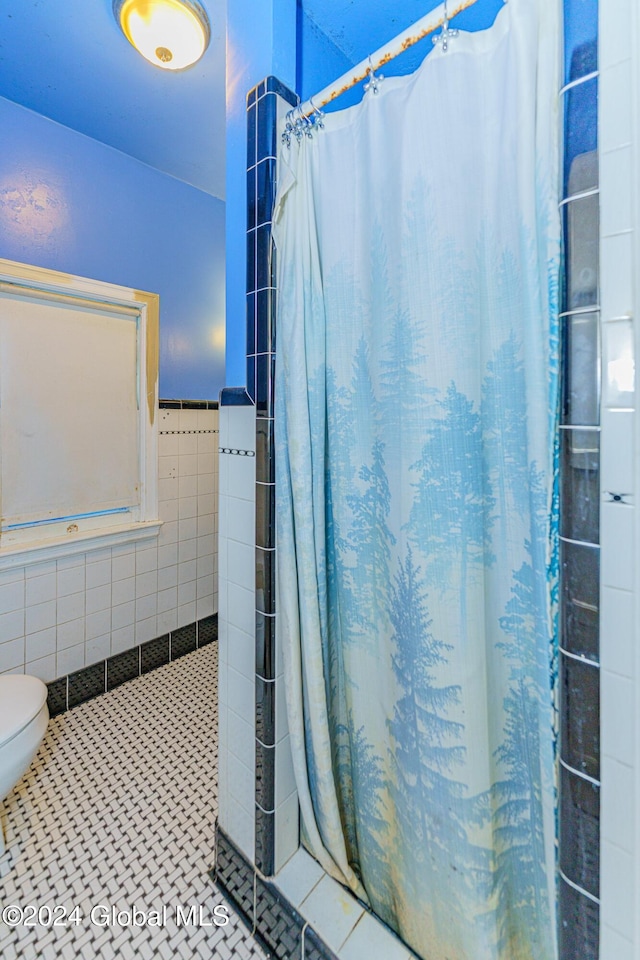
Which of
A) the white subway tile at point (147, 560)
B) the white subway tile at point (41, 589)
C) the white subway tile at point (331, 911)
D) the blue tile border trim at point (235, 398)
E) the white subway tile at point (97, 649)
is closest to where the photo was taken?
the white subway tile at point (331, 911)

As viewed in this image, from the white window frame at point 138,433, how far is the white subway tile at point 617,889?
198cm

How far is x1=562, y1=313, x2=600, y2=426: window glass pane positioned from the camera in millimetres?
567

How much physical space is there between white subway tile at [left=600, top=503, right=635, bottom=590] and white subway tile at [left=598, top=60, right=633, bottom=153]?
460mm

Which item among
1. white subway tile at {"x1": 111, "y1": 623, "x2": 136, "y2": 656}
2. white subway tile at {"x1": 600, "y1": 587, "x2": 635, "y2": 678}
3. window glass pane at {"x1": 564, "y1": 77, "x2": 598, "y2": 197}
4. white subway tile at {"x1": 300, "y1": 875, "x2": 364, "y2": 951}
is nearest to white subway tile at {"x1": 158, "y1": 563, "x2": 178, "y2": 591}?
white subway tile at {"x1": 111, "y1": 623, "x2": 136, "y2": 656}

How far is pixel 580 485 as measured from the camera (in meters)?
0.58

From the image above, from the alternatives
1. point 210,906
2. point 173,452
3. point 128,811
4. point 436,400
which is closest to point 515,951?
point 210,906

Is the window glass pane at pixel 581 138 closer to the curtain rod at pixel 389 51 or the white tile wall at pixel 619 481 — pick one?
the white tile wall at pixel 619 481

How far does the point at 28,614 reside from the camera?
1.79 meters

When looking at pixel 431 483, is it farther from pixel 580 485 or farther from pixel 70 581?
pixel 70 581

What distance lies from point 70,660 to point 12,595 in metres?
0.42

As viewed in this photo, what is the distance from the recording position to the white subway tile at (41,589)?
5.89 ft

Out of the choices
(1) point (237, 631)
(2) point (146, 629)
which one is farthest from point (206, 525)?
(1) point (237, 631)

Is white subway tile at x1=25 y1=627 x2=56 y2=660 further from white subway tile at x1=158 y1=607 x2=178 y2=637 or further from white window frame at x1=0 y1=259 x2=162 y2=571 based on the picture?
white subway tile at x1=158 y1=607 x2=178 y2=637

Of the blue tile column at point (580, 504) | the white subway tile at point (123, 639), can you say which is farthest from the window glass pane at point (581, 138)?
the white subway tile at point (123, 639)
